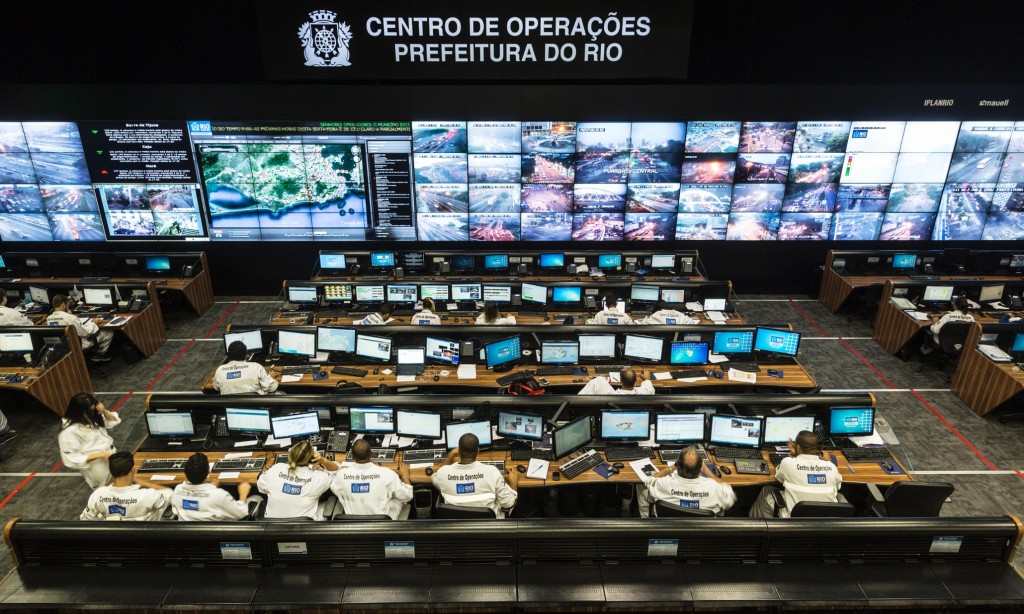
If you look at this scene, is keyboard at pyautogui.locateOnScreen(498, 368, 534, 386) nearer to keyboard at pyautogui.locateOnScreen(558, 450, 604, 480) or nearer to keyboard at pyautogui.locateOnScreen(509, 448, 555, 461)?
keyboard at pyautogui.locateOnScreen(509, 448, 555, 461)

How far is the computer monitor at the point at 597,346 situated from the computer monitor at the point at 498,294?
202cm

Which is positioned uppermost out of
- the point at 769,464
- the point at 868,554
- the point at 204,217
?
the point at 204,217

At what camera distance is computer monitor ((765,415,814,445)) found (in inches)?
208

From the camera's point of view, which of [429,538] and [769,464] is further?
[769,464]

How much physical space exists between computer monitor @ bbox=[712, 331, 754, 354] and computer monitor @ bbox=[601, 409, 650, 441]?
87.0 inches

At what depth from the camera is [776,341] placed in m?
6.98

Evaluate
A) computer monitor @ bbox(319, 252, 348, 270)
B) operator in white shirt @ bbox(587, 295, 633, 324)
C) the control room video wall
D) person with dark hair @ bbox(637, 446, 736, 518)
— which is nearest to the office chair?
person with dark hair @ bbox(637, 446, 736, 518)

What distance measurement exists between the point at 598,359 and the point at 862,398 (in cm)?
272

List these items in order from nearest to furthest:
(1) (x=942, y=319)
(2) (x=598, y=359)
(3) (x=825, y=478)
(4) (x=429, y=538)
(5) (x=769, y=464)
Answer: (4) (x=429, y=538), (3) (x=825, y=478), (5) (x=769, y=464), (2) (x=598, y=359), (1) (x=942, y=319)

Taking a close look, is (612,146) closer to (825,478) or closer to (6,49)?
(825,478)

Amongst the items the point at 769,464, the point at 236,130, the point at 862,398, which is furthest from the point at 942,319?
the point at 236,130

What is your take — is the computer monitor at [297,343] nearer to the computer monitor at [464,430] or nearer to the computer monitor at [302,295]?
the computer monitor at [302,295]

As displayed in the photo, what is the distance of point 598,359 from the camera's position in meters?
7.11

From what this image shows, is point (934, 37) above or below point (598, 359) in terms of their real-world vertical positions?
above
